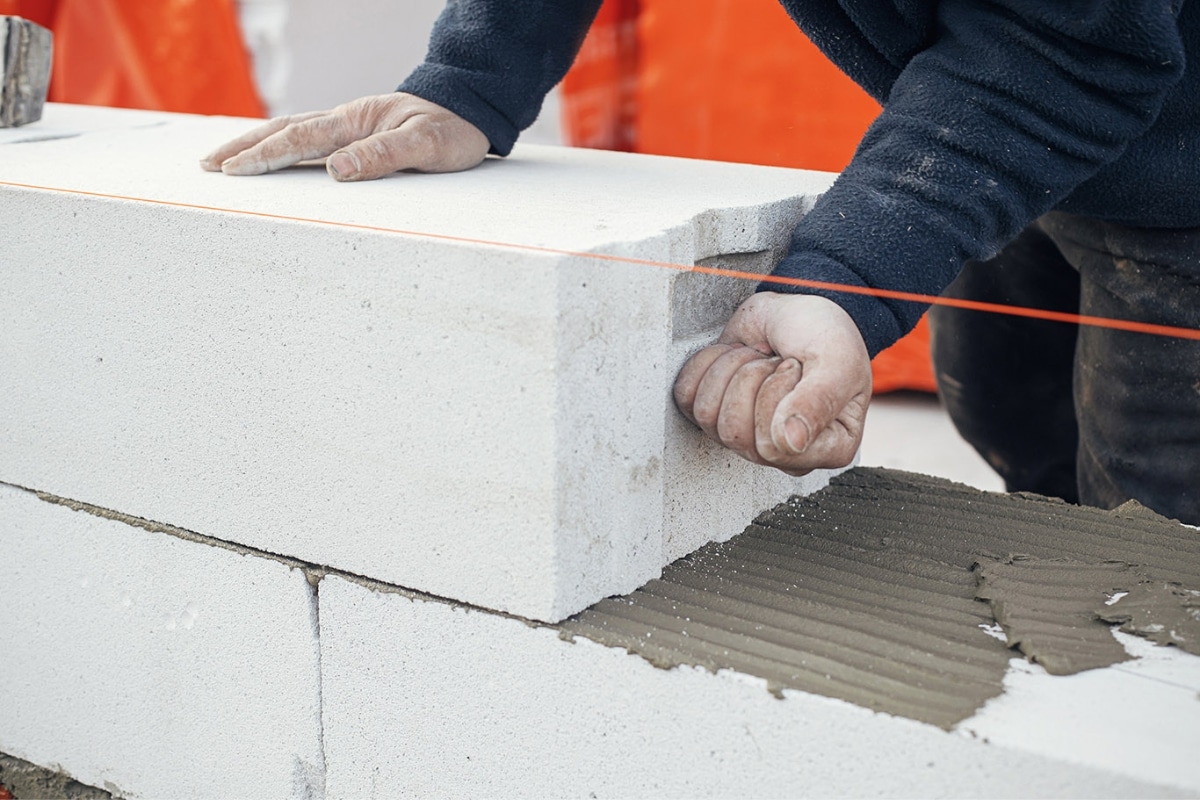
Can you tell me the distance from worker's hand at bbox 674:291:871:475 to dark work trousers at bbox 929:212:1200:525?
2.53 ft

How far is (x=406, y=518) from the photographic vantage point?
1.43 metres

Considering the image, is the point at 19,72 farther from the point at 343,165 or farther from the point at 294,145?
the point at 343,165

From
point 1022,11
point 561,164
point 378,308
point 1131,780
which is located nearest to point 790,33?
point 561,164

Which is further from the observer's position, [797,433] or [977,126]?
[977,126]

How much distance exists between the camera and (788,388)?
137 cm

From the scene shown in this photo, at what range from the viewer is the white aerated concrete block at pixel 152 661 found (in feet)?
5.28

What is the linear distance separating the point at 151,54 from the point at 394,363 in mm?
4395

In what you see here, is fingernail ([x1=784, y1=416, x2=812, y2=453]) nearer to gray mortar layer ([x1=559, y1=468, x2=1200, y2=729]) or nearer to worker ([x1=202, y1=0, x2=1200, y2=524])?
worker ([x1=202, y1=0, x2=1200, y2=524])

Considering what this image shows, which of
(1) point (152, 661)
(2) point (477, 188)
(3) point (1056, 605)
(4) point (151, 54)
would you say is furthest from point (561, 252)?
(4) point (151, 54)

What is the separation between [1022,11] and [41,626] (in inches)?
67.0

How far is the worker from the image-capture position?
1399mm

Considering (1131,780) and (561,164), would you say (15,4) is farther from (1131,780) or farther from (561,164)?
(1131,780)

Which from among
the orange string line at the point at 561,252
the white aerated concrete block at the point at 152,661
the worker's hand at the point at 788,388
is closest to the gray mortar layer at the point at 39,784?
the white aerated concrete block at the point at 152,661

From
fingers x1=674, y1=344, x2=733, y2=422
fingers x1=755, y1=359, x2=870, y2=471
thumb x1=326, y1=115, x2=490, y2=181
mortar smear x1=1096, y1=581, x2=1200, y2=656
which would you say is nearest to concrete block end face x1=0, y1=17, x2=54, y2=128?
thumb x1=326, y1=115, x2=490, y2=181
